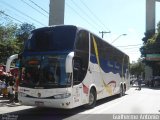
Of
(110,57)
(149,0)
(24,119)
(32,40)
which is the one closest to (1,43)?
(110,57)

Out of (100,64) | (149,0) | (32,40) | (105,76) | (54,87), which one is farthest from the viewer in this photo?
(149,0)

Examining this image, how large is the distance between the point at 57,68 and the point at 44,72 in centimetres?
56

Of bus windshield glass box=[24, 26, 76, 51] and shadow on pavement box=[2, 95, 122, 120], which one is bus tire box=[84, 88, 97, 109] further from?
bus windshield glass box=[24, 26, 76, 51]

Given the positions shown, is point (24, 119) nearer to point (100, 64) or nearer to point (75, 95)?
point (75, 95)

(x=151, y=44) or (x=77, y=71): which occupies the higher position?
(x=151, y=44)

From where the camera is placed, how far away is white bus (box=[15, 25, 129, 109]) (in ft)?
39.8

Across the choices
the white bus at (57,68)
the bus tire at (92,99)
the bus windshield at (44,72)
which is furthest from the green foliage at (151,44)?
the bus windshield at (44,72)

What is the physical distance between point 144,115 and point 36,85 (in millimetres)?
4503

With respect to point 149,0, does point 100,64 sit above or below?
below

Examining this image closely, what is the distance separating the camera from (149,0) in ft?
242

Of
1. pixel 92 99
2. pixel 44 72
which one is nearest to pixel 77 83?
pixel 44 72

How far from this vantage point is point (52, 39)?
1299 centimetres

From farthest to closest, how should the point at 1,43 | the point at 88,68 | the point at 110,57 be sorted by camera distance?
the point at 1,43 → the point at 110,57 → the point at 88,68

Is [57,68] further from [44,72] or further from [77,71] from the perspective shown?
[77,71]
